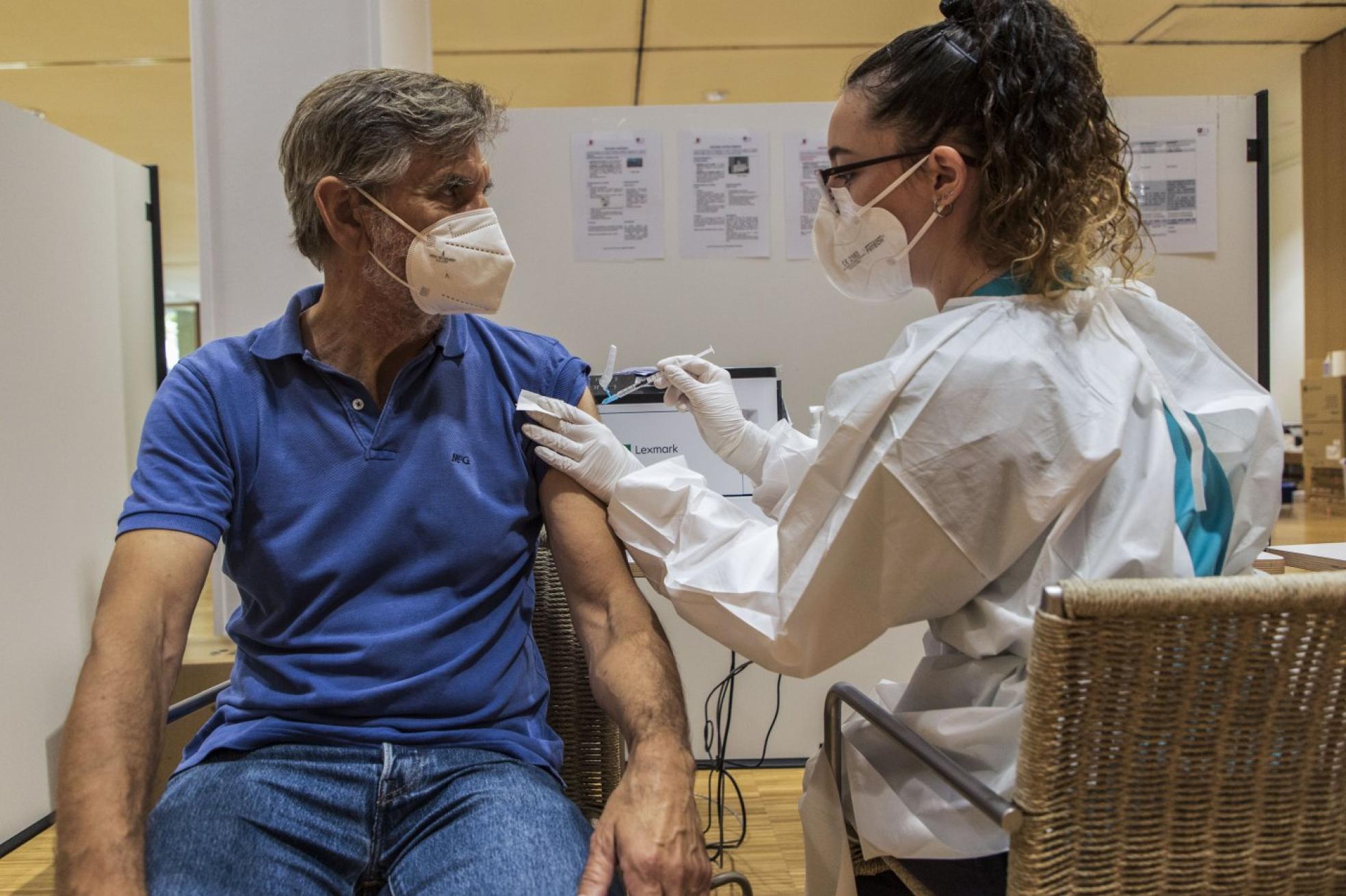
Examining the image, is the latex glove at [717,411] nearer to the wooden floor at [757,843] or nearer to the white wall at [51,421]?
the wooden floor at [757,843]

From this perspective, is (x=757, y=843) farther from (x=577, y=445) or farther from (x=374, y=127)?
(x=374, y=127)

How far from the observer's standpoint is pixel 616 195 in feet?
8.64

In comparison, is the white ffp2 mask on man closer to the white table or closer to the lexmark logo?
the lexmark logo

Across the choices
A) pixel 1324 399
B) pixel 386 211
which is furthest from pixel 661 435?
pixel 1324 399

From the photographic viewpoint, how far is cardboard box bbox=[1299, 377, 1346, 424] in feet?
22.5

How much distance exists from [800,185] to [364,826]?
6.67 feet

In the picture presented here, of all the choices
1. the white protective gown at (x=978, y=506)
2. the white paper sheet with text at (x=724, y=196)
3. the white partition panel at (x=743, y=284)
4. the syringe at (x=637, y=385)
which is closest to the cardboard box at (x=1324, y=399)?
the white partition panel at (x=743, y=284)

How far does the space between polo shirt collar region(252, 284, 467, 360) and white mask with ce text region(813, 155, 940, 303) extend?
511mm

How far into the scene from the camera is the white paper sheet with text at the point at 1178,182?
8.55 feet

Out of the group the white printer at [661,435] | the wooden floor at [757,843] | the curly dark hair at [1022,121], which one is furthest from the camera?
the white printer at [661,435]

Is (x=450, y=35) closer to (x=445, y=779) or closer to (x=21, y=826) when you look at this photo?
(x=21, y=826)

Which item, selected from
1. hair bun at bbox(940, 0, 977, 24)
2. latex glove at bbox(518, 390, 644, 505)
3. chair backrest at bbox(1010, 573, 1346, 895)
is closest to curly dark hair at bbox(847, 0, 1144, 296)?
hair bun at bbox(940, 0, 977, 24)

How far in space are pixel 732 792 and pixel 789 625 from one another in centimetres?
176

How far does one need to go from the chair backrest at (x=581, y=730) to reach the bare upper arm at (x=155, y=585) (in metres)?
0.45
